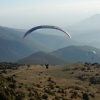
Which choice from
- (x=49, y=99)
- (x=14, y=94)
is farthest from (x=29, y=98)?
(x=49, y=99)

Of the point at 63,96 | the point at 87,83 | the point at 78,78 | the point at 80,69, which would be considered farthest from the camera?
the point at 80,69

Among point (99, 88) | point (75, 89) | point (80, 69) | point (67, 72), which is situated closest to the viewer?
point (75, 89)

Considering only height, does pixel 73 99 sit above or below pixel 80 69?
below

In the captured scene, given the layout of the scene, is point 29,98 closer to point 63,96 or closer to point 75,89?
point 63,96

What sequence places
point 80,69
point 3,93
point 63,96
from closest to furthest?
point 3,93
point 63,96
point 80,69

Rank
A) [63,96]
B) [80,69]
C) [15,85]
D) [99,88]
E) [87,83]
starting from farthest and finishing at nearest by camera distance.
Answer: [80,69]
[87,83]
[99,88]
[63,96]
[15,85]

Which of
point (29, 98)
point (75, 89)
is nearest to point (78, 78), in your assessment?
point (75, 89)

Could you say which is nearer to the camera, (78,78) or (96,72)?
(78,78)

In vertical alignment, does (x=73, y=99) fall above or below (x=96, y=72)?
below

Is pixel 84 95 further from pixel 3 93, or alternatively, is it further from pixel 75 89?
pixel 3 93
